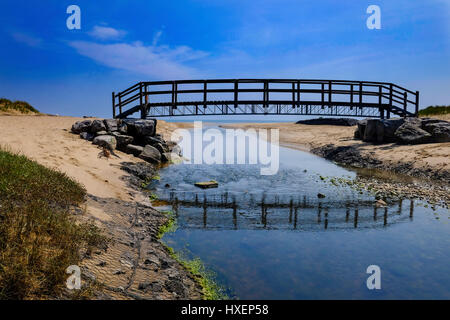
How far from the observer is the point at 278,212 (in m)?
10.9

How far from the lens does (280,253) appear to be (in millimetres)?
7410

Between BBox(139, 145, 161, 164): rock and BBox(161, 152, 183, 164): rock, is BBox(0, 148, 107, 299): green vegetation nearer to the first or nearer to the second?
BBox(139, 145, 161, 164): rock

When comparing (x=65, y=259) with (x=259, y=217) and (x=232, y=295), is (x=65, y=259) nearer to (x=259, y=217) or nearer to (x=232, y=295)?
(x=232, y=295)

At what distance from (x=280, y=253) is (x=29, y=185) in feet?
19.3

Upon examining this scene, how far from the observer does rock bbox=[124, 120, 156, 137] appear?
22.3 meters

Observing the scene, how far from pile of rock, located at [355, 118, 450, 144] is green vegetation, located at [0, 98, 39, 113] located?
109ft

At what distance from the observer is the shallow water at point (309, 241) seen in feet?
19.6

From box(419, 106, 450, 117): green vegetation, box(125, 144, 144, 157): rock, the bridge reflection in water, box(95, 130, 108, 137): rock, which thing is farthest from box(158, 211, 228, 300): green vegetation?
box(419, 106, 450, 117): green vegetation

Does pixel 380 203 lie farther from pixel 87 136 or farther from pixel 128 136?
pixel 87 136

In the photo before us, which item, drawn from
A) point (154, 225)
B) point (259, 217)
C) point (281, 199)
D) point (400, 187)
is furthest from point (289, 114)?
point (154, 225)

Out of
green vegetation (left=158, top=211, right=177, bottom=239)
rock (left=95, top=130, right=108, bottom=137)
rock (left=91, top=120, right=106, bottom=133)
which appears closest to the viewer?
green vegetation (left=158, top=211, right=177, bottom=239)

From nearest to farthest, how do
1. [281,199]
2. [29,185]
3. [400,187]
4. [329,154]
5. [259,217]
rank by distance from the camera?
[29,185] < [259,217] < [281,199] < [400,187] < [329,154]

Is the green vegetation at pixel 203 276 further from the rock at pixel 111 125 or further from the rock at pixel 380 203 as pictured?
the rock at pixel 111 125
